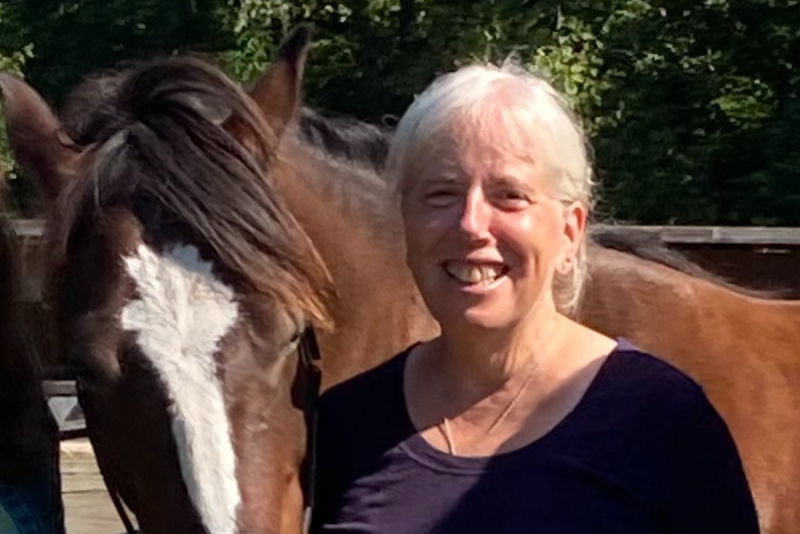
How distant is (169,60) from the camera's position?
219 cm

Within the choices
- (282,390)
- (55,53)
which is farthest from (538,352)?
(55,53)

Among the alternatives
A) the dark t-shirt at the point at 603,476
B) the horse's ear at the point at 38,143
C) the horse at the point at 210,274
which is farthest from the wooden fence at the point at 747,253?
the dark t-shirt at the point at 603,476

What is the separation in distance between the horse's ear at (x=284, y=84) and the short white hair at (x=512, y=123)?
521 mm

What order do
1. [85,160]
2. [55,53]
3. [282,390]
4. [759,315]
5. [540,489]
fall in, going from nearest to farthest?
[540,489] < [282,390] < [85,160] < [759,315] < [55,53]

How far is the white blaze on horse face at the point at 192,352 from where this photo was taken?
181 cm

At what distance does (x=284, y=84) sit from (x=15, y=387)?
63 cm

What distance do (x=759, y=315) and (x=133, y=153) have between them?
1.33 meters

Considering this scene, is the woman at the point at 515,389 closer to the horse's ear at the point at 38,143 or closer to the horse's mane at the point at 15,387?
the horse's mane at the point at 15,387

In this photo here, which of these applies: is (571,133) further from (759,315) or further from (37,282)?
(759,315)

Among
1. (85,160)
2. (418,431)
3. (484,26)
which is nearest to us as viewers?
(418,431)

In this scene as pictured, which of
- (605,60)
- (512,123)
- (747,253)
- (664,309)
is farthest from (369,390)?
(605,60)

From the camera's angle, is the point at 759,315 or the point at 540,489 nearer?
the point at 540,489

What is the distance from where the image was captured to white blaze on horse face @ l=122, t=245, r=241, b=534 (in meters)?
1.81

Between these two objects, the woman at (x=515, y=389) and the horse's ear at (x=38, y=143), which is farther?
the horse's ear at (x=38, y=143)
